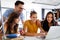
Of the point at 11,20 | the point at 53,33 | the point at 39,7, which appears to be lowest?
the point at 53,33

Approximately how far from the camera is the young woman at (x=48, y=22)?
1.07 meters

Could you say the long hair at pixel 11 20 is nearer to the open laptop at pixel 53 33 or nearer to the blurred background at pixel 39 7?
the blurred background at pixel 39 7

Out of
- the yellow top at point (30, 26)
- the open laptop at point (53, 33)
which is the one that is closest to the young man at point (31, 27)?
the yellow top at point (30, 26)

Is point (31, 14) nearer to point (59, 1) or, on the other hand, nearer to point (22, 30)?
point (22, 30)

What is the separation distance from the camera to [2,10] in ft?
3.39

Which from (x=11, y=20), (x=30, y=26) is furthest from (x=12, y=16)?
(x=30, y=26)

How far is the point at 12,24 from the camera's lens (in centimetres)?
105

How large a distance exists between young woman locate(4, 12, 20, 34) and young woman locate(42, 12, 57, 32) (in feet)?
0.73

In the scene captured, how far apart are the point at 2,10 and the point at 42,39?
400mm

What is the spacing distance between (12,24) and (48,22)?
11.7 inches

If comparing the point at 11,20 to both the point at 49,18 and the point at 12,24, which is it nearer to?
the point at 12,24

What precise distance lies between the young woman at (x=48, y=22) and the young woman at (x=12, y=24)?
0.73ft

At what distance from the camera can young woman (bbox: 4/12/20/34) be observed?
1.04 meters

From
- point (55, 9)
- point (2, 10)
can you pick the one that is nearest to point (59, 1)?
point (55, 9)
